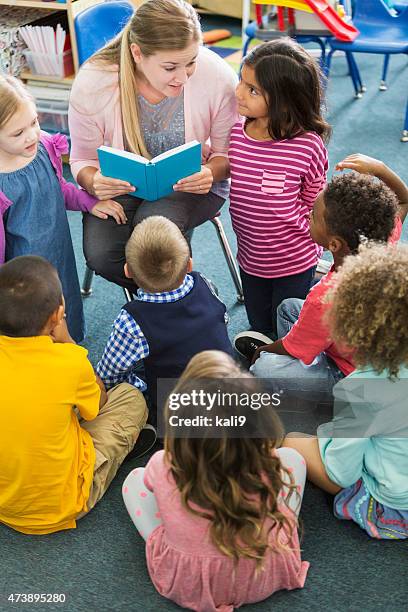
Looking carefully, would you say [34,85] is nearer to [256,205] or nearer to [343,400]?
[256,205]

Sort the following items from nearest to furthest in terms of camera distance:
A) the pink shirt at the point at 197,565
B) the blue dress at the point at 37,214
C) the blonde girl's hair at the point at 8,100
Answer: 1. the pink shirt at the point at 197,565
2. the blonde girl's hair at the point at 8,100
3. the blue dress at the point at 37,214

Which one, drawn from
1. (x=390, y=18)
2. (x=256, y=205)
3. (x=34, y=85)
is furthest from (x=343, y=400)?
(x=390, y=18)

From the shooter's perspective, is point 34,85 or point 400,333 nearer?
point 400,333

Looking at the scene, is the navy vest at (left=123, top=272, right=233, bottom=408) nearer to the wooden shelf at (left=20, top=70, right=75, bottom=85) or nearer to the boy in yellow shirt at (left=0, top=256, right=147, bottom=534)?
the boy in yellow shirt at (left=0, top=256, right=147, bottom=534)

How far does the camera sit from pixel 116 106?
74.5 inches

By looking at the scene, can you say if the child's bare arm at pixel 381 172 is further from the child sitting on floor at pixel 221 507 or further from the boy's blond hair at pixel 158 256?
the child sitting on floor at pixel 221 507

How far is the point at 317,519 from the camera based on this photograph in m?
1.54

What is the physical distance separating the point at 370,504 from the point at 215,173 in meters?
1.00

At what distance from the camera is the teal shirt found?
1.35 meters

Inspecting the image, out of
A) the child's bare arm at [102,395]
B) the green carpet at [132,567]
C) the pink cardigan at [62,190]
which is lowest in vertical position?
the green carpet at [132,567]

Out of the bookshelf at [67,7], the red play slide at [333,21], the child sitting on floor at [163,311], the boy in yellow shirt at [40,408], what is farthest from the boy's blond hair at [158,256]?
the red play slide at [333,21]

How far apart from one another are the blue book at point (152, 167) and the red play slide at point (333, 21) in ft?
5.82

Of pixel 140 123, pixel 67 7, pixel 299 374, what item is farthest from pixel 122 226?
pixel 67 7

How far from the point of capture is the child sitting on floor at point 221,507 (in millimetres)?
1122
